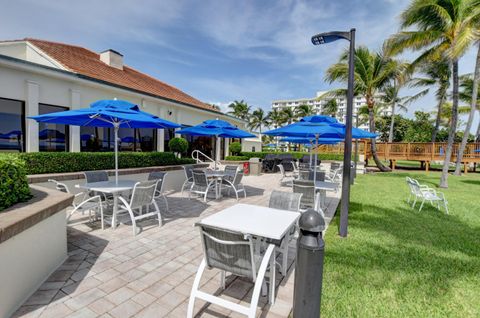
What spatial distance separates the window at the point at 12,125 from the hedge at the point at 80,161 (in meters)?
3.26

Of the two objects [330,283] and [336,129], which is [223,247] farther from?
[336,129]

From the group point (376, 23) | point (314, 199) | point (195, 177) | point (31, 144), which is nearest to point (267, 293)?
point (314, 199)

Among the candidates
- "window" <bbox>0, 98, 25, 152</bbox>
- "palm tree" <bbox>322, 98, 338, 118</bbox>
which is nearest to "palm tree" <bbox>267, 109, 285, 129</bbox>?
"palm tree" <bbox>322, 98, 338, 118</bbox>

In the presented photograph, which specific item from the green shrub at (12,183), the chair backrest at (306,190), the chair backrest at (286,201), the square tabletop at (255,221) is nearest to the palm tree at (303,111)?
the chair backrest at (306,190)

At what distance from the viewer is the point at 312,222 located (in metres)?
2.03

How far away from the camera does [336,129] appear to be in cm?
610

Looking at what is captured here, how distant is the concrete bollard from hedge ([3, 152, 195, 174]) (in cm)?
617

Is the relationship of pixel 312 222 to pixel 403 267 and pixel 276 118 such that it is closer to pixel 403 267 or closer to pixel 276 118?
pixel 403 267

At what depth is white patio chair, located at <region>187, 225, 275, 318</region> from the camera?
7.16 feet

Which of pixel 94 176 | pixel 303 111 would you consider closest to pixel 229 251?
pixel 94 176

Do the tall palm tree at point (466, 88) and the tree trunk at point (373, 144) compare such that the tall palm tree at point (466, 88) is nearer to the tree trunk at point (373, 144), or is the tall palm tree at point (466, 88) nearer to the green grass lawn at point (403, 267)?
the tree trunk at point (373, 144)

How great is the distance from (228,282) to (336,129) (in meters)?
4.58

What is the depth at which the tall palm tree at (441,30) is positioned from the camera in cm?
1029

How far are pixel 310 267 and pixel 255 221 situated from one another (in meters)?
0.90
